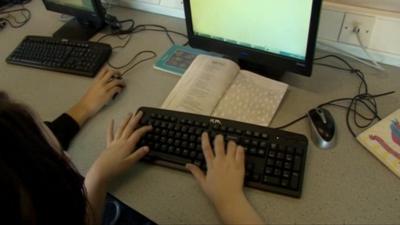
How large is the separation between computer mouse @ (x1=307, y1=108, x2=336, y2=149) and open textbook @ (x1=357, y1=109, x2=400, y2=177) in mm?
64

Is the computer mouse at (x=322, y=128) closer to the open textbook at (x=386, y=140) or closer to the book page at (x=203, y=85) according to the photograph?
the open textbook at (x=386, y=140)

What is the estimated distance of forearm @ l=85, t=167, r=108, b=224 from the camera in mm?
782

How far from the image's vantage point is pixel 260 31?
0.90 m

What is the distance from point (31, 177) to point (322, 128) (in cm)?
61

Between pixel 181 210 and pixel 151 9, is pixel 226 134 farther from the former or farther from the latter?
pixel 151 9

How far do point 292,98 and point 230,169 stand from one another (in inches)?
11.8

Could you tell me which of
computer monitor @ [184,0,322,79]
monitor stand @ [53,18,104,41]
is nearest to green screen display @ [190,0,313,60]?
computer monitor @ [184,0,322,79]

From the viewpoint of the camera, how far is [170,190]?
2.48 ft

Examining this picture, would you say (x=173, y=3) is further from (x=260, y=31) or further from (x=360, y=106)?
(x=360, y=106)

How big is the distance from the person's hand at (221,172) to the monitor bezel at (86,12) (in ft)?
2.11

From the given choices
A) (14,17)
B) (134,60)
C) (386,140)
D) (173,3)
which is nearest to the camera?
(386,140)

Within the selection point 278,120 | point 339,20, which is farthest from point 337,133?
point 339,20

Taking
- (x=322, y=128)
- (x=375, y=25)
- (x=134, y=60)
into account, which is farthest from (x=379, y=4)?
(x=134, y=60)

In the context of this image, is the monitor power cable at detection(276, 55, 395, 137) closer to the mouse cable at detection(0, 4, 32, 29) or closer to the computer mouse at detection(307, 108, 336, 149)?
the computer mouse at detection(307, 108, 336, 149)
